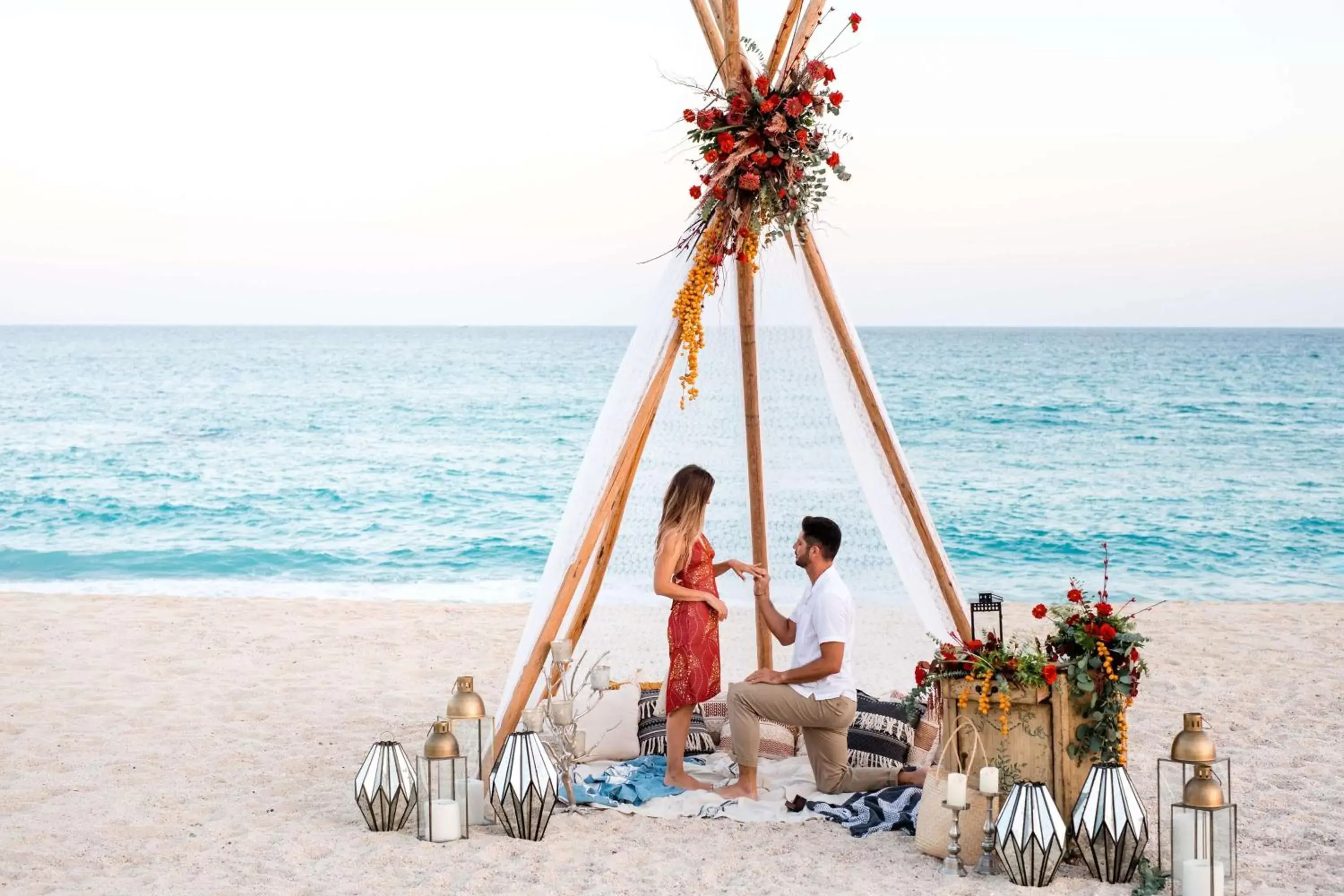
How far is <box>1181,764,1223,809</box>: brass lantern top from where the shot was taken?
3.92 m

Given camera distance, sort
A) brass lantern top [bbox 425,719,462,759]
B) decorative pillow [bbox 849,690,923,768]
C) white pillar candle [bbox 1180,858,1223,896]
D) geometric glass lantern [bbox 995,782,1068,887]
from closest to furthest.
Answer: white pillar candle [bbox 1180,858,1223,896]
geometric glass lantern [bbox 995,782,1068,887]
brass lantern top [bbox 425,719,462,759]
decorative pillow [bbox 849,690,923,768]

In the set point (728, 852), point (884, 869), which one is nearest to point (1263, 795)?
point (884, 869)

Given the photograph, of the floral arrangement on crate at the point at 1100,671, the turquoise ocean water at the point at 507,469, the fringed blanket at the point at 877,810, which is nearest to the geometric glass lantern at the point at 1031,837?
the floral arrangement on crate at the point at 1100,671

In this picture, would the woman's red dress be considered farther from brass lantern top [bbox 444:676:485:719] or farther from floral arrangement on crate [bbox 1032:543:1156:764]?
floral arrangement on crate [bbox 1032:543:1156:764]

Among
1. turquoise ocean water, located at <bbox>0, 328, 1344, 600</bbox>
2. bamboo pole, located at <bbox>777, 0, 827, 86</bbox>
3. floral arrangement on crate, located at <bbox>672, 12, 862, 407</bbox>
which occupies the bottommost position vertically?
turquoise ocean water, located at <bbox>0, 328, 1344, 600</bbox>

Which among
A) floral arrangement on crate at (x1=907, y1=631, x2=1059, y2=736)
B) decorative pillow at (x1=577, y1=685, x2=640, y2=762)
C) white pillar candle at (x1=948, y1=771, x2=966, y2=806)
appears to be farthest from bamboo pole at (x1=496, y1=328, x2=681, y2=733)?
white pillar candle at (x1=948, y1=771, x2=966, y2=806)

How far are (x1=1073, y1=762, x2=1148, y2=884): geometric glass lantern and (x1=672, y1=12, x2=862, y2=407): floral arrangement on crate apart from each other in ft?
7.19

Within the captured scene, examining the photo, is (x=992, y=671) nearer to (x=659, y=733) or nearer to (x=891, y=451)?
(x=891, y=451)

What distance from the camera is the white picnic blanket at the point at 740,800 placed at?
5008mm

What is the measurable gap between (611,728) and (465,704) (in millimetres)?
1086

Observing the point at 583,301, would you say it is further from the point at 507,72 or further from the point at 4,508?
the point at 4,508

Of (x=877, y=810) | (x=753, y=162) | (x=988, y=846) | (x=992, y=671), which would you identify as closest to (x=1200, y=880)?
(x=988, y=846)

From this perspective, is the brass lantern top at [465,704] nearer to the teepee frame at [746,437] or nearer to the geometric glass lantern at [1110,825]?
the teepee frame at [746,437]

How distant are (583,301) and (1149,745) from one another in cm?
2556
